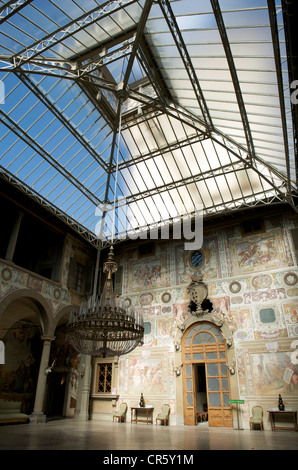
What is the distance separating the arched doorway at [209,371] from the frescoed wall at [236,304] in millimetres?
636

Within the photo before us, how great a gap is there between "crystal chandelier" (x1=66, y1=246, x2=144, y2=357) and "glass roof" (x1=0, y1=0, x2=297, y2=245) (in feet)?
16.1

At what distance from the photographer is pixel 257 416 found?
41.8 ft

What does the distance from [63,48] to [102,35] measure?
4.84 ft

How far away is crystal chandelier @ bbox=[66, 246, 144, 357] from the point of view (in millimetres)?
7262

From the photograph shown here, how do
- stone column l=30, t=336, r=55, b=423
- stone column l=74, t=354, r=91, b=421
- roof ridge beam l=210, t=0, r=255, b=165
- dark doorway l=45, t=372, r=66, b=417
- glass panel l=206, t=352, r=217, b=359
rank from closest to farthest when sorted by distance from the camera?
1. roof ridge beam l=210, t=0, r=255, b=165
2. stone column l=30, t=336, r=55, b=423
3. glass panel l=206, t=352, r=217, b=359
4. stone column l=74, t=354, r=91, b=421
5. dark doorway l=45, t=372, r=66, b=417

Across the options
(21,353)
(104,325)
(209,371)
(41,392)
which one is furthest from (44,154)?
(209,371)

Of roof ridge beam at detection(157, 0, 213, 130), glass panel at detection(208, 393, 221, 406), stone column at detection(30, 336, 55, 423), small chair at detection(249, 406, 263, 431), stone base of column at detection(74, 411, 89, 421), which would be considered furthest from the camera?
stone base of column at detection(74, 411, 89, 421)

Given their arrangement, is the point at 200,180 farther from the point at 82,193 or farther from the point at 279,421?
the point at 279,421

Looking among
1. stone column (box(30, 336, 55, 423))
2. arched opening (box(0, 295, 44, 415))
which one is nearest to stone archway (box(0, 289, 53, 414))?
arched opening (box(0, 295, 44, 415))

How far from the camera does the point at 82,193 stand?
1727 centimetres

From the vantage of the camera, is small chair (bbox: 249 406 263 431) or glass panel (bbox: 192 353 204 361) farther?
glass panel (bbox: 192 353 204 361)

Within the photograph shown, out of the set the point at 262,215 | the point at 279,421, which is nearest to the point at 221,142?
the point at 262,215

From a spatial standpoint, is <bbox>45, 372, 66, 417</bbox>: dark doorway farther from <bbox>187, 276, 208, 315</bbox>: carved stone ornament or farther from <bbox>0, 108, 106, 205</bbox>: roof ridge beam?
<bbox>0, 108, 106, 205</bbox>: roof ridge beam

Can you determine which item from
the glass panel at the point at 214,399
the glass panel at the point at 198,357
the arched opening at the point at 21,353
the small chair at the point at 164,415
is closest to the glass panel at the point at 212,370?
the glass panel at the point at 198,357
